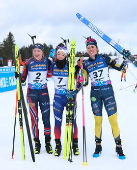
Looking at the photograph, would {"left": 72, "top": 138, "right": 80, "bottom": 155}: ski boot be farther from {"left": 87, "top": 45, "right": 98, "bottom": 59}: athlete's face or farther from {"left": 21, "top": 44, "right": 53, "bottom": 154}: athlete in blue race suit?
{"left": 87, "top": 45, "right": 98, "bottom": 59}: athlete's face

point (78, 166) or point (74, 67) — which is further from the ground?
point (74, 67)

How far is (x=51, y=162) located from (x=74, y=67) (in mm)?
1666

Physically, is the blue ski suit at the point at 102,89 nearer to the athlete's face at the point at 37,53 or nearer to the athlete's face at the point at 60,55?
the athlete's face at the point at 60,55

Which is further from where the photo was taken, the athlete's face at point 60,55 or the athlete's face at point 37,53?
the athlete's face at point 37,53

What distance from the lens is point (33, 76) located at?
4137 mm

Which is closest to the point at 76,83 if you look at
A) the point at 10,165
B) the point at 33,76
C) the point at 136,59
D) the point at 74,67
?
the point at 74,67

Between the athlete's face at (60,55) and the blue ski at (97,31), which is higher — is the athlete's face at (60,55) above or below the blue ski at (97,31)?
below

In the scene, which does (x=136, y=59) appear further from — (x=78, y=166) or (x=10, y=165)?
(x=10, y=165)

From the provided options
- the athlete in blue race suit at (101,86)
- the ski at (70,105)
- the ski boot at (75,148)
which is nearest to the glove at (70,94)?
the ski at (70,105)

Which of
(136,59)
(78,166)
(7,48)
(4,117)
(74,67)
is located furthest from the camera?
(7,48)

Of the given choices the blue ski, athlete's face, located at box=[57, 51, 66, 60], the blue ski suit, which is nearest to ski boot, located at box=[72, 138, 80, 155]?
the blue ski suit

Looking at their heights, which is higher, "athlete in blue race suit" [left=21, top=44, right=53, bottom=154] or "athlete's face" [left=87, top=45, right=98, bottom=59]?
"athlete's face" [left=87, top=45, right=98, bottom=59]

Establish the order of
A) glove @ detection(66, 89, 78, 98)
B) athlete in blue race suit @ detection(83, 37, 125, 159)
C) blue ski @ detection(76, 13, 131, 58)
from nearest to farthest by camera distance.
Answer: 1. glove @ detection(66, 89, 78, 98)
2. athlete in blue race suit @ detection(83, 37, 125, 159)
3. blue ski @ detection(76, 13, 131, 58)

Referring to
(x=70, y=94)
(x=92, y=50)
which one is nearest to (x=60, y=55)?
(x=92, y=50)
